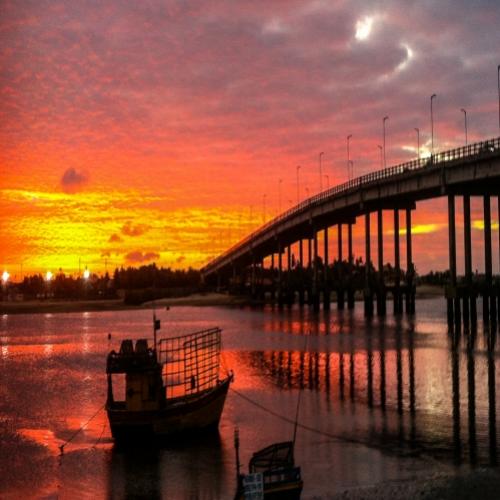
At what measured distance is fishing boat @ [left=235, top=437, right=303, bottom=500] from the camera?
17.0 metres

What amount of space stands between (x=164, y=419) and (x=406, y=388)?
15527 mm

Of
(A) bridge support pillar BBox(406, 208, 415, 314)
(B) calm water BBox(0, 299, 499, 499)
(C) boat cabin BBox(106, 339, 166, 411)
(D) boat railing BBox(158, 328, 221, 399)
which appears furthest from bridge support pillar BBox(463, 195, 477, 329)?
(C) boat cabin BBox(106, 339, 166, 411)

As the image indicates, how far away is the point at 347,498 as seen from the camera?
62.9 ft

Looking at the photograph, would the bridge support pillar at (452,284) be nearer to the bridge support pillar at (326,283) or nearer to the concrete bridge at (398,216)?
the concrete bridge at (398,216)

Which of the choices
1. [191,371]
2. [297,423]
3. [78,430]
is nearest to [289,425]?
[297,423]

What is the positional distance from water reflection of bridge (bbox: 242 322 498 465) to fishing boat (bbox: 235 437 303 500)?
6.79 meters

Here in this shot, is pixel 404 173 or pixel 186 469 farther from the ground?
pixel 404 173

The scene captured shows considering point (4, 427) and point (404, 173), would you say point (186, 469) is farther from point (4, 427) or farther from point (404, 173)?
point (404, 173)

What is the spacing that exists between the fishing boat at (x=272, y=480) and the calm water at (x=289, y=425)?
65.1 inches

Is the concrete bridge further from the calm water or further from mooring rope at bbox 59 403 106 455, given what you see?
mooring rope at bbox 59 403 106 455

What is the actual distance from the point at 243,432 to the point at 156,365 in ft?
14.4

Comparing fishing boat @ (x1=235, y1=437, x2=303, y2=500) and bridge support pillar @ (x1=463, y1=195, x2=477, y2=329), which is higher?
bridge support pillar @ (x1=463, y1=195, x2=477, y2=329)

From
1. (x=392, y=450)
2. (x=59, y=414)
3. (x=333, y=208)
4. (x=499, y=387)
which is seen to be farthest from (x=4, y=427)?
(x=333, y=208)

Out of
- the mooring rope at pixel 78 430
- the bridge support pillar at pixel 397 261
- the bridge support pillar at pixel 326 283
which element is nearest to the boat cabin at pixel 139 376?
the mooring rope at pixel 78 430
